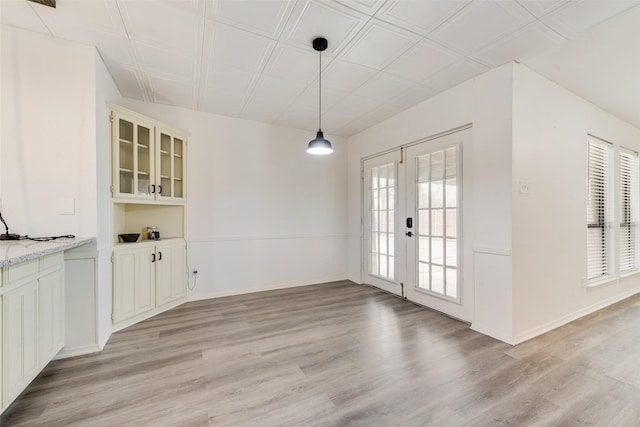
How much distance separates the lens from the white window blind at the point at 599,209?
355 cm

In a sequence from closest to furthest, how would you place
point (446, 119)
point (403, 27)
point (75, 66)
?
1. point (403, 27)
2. point (75, 66)
3. point (446, 119)

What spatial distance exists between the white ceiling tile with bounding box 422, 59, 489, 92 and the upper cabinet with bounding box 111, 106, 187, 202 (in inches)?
132

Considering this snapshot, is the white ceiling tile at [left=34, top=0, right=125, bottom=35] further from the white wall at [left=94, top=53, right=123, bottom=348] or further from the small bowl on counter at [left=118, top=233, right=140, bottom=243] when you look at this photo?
A: the small bowl on counter at [left=118, top=233, right=140, bottom=243]

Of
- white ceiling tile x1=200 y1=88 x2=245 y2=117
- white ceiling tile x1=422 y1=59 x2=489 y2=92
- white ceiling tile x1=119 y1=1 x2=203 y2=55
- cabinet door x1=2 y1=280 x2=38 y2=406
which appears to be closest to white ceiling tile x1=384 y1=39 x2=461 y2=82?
white ceiling tile x1=422 y1=59 x2=489 y2=92

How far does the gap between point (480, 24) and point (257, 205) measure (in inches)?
140

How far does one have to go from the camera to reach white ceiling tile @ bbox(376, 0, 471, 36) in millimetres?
1929

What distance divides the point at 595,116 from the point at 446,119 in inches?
84.8

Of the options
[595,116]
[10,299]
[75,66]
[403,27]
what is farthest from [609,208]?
[75,66]

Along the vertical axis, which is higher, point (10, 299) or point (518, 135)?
point (518, 135)

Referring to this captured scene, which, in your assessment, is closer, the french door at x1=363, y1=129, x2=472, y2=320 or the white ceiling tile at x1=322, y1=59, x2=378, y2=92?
the white ceiling tile at x1=322, y1=59, x2=378, y2=92

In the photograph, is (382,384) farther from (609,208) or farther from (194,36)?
(609,208)

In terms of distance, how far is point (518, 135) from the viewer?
2.64 m

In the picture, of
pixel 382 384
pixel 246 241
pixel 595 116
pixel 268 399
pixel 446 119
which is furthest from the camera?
pixel 246 241

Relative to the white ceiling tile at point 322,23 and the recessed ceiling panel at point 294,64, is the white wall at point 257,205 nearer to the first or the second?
the recessed ceiling panel at point 294,64
